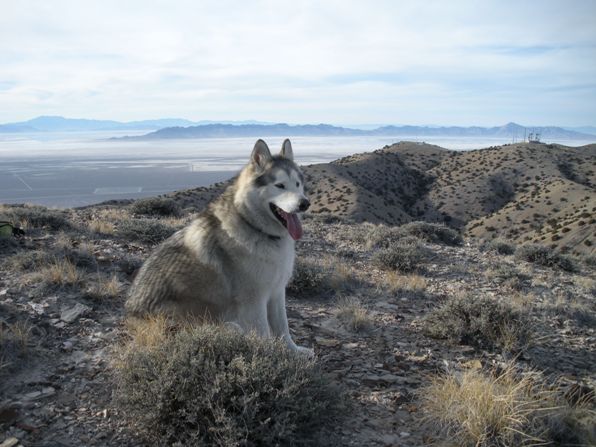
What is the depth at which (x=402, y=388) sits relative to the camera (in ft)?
15.4

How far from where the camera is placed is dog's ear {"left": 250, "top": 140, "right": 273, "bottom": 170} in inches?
197

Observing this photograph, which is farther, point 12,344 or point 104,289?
point 104,289

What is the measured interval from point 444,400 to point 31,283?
227 inches

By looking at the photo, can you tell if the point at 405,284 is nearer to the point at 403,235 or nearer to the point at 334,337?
the point at 334,337

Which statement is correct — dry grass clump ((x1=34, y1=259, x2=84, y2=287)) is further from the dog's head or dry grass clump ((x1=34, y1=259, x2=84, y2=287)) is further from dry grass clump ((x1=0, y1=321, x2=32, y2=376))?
the dog's head

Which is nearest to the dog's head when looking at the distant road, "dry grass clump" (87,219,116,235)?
"dry grass clump" (87,219,116,235)

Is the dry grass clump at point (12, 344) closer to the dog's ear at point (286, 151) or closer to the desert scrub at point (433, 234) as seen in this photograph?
the dog's ear at point (286, 151)

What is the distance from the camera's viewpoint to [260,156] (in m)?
5.07

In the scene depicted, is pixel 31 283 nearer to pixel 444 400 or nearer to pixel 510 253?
pixel 444 400

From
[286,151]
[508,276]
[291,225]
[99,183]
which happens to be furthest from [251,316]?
[99,183]

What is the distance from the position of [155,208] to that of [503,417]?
1446cm

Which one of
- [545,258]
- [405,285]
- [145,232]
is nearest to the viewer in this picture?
[405,285]

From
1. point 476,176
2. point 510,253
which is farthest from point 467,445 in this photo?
point 476,176

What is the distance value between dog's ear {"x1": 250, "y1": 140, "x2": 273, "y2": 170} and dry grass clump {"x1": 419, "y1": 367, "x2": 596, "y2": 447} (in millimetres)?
2938
